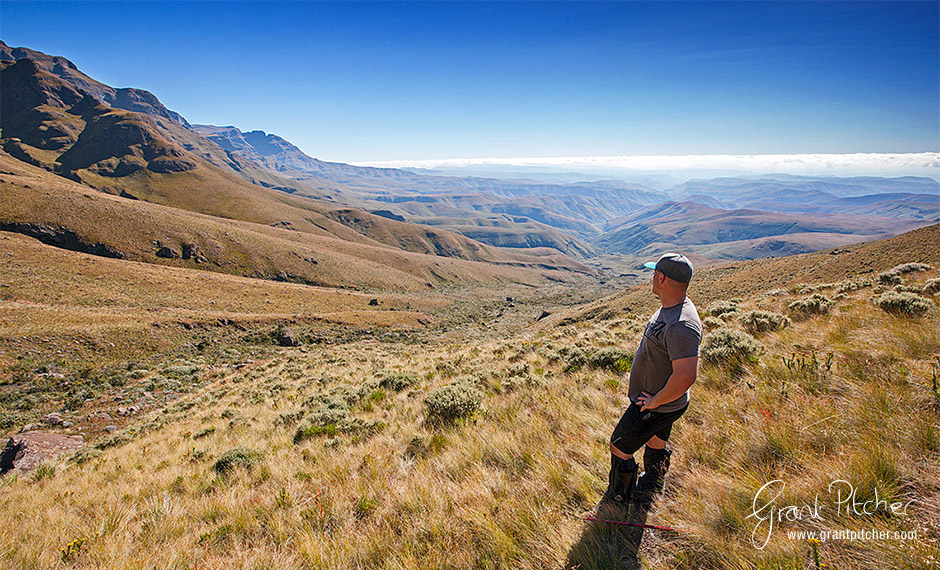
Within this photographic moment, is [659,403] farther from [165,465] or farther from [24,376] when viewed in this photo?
[24,376]

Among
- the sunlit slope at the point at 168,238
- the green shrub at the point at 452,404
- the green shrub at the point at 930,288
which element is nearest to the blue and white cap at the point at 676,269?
the green shrub at the point at 452,404

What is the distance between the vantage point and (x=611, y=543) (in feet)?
9.26

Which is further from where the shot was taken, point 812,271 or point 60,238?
point 60,238

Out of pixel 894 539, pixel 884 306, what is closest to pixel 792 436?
pixel 894 539

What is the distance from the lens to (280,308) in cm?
5012

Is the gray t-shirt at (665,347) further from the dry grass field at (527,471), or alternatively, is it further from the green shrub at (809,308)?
the green shrub at (809,308)

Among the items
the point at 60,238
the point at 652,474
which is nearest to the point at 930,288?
the point at 652,474

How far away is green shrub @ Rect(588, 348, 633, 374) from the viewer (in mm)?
7734

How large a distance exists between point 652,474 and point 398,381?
8.60 meters

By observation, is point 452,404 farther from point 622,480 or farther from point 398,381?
point 398,381

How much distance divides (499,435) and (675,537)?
8.33ft

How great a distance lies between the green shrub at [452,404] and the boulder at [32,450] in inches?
514

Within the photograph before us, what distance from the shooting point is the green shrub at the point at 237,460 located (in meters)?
6.42

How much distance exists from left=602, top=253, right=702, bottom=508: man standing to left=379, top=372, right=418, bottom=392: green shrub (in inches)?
323
